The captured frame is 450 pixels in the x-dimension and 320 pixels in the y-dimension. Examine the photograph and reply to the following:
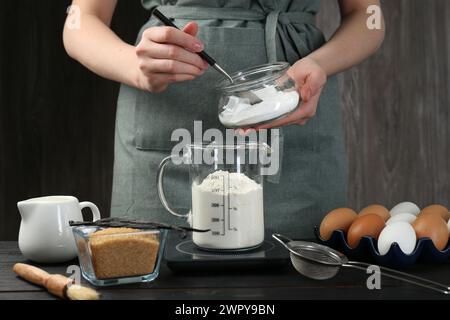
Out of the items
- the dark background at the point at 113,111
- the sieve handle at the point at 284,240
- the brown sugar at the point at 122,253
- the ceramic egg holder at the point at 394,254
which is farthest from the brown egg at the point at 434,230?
the dark background at the point at 113,111

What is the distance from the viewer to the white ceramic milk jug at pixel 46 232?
1.01 m

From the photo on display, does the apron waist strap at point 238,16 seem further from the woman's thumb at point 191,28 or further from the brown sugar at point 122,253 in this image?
the brown sugar at point 122,253

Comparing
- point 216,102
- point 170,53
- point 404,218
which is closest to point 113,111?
point 216,102

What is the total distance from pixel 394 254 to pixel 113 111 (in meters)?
1.53

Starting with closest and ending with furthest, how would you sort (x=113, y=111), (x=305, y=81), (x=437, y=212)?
(x=437, y=212) < (x=305, y=81) < (x=113, y=111)

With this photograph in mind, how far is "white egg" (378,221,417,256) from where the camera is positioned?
38.0 inches

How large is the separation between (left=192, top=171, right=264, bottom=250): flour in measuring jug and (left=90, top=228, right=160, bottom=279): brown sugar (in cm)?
12

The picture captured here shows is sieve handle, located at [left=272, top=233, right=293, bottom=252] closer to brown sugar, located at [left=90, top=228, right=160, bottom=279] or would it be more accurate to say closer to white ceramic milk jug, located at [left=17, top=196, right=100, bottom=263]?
brown sugar, located at [left=90, top=228, right=160, bottom=279]

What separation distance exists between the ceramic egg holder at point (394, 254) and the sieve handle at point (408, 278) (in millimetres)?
25

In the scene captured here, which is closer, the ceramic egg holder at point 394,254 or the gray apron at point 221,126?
the ceramic egg holder at point 394,254

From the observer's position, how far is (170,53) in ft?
3.78

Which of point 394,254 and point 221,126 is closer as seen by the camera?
point 394,254

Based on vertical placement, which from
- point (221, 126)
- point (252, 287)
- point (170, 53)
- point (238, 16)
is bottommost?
point (252, 287)

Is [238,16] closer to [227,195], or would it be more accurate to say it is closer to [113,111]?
[227,195]
